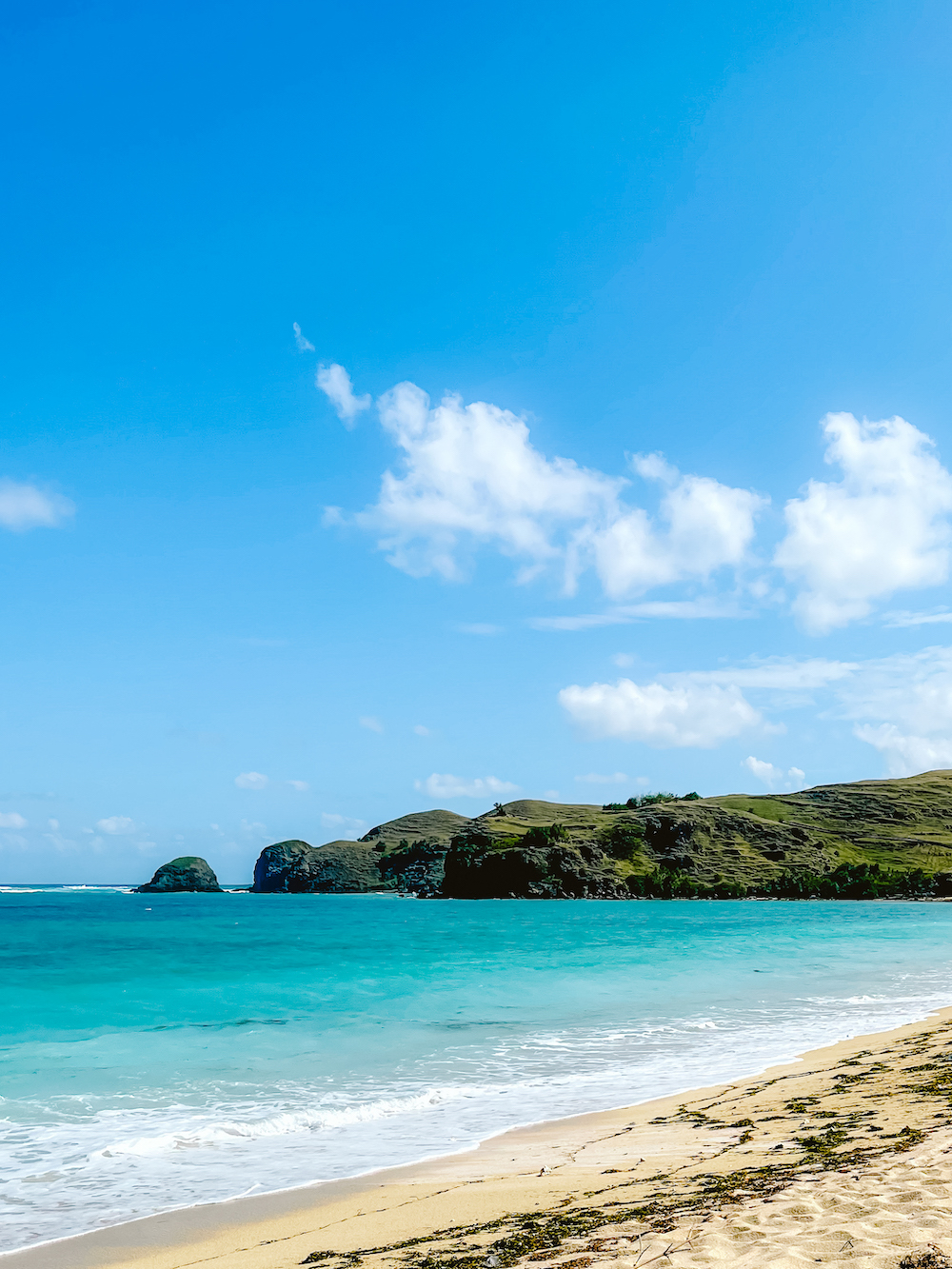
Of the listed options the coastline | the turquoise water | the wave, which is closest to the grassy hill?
the turquoise water

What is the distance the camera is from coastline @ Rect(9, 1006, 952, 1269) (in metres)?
8.05

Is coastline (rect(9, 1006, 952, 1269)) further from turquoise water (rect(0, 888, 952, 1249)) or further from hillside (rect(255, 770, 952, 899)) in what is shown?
hillside (rect(255, 770, 952, 899))

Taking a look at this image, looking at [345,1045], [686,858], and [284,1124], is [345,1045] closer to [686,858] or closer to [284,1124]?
[284,1124]

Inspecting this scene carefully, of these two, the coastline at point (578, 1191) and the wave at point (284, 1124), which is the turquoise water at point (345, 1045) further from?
→ the coastline at point (578, 1191)

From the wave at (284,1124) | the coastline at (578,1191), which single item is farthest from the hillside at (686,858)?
the coastline at (578,1191)

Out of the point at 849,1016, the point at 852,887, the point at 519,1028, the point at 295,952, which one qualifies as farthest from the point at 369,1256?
the point at 852,887

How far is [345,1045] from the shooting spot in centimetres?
2242

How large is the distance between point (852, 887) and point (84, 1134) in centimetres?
17014

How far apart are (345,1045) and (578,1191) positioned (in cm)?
1424

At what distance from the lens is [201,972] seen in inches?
1629

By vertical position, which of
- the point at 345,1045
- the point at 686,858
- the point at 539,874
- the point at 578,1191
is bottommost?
the point at 539,874

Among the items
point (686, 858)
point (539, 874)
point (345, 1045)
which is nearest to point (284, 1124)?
point (345, 1045)

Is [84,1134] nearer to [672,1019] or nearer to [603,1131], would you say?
[603,1131]

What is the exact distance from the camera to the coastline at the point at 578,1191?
317 inches
